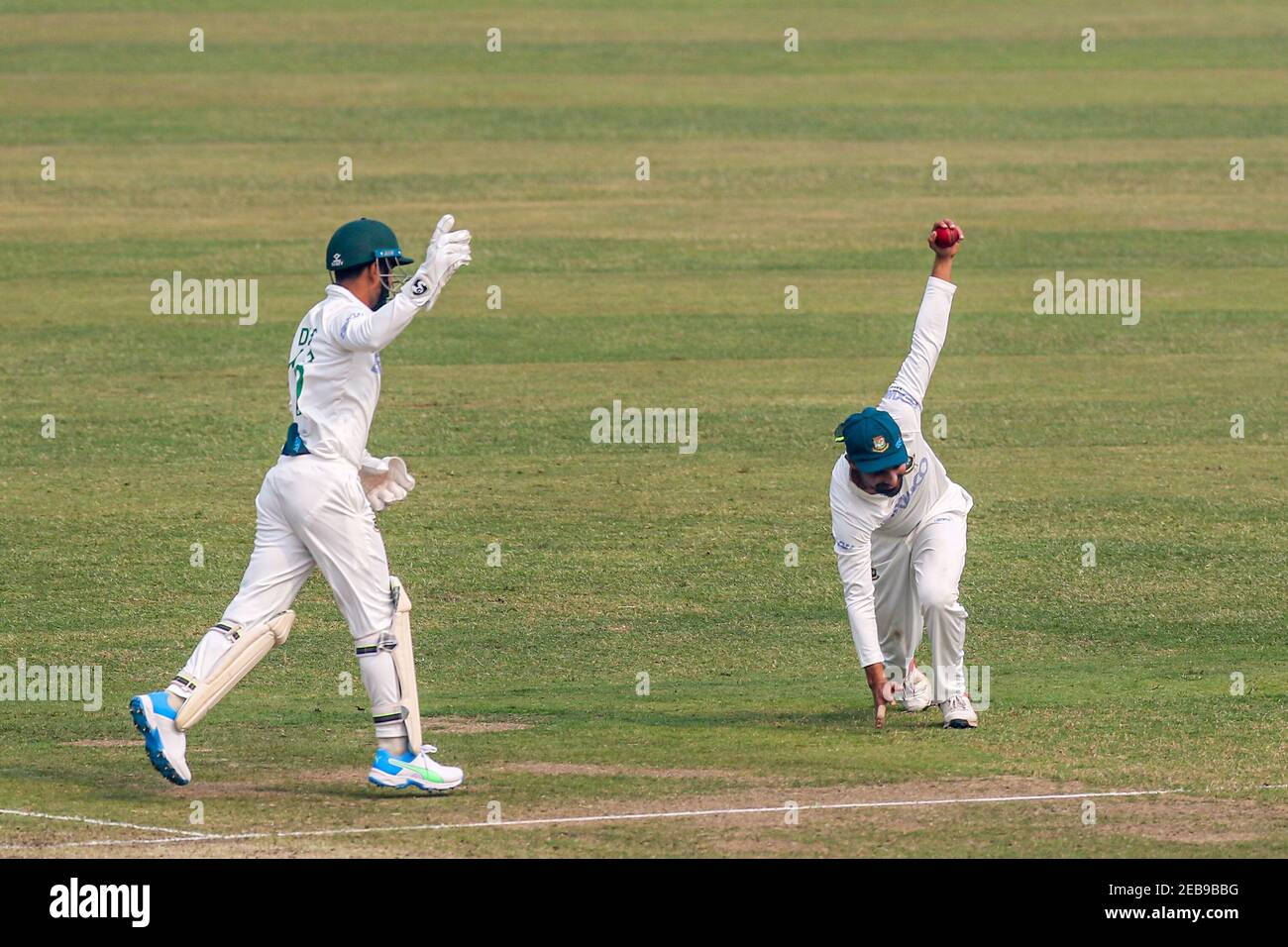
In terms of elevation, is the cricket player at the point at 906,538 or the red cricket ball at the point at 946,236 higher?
the red cricket ball at the point at 946,236

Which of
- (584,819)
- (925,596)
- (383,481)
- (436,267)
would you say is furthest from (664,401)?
(584,819)

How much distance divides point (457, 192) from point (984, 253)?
7541 mm

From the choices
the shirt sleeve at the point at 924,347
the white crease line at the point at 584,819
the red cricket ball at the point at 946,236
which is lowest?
the white crease line at the point at 584,819

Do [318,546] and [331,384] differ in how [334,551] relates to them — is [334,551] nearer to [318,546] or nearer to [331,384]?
[318,546]

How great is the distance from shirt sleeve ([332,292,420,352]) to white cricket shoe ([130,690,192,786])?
1.77 meters

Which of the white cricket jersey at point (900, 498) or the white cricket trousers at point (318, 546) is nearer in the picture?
the white cricket trousers at point (318, 546)

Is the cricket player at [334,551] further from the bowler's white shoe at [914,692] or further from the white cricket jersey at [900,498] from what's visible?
the bowler's white shoe at [914,692]

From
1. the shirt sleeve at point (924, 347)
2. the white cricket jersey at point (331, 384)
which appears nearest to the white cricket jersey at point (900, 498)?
the shirt sleeve at point (924, 347)

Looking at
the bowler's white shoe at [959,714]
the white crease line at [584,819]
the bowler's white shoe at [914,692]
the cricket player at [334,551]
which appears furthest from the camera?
the bowler's white shoe at [914,692]

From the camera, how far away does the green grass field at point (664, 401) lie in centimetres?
984

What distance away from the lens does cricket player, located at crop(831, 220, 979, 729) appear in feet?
33.9

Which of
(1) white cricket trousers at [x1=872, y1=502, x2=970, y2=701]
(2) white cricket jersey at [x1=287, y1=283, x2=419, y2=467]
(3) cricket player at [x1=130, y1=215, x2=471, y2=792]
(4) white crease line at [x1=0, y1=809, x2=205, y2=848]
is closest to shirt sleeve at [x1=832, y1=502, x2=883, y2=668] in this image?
(1) white cricket trousers at [x1=872, y1=502, x2=970, y2=701]

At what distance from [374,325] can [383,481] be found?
3.10 ft

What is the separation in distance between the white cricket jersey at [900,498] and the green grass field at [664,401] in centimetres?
73
